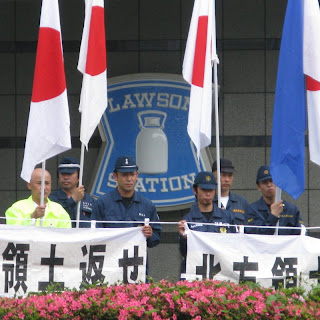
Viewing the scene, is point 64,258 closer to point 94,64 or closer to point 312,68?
point 94,64

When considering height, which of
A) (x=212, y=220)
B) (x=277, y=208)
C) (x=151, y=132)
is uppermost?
(x=151, y=132)

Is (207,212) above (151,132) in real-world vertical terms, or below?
below

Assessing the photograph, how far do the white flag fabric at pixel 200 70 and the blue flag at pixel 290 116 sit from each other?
84 centimetres

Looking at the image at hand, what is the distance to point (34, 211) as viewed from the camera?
29.6ft

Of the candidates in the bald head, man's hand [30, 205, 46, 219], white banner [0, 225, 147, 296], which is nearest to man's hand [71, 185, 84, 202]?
the bald head

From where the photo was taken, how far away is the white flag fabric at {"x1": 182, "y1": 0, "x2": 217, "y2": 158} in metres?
10.0

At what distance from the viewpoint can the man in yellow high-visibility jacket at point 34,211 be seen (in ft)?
30.3

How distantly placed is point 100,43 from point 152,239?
6.58ft

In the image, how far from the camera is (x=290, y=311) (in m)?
7.02

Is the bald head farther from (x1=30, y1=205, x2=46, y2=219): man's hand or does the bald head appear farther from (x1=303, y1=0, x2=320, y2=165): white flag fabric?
(x1=303, y1=0, x2=320, y2=165): white flag fabric

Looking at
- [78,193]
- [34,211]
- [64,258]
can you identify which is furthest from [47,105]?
[64,258]

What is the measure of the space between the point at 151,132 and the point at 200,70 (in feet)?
10.1

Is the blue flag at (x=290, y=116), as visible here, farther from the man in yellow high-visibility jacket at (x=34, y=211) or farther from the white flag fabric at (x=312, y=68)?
the man in yellow high-visibility jacket at (x=34, y=211)

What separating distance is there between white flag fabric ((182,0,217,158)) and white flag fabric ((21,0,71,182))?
1.35m
